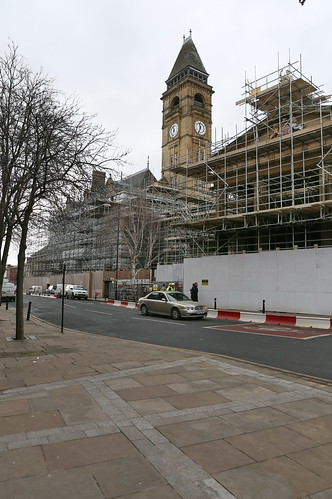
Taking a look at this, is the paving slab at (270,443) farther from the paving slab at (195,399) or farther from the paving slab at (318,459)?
the paving slab at (195,399)

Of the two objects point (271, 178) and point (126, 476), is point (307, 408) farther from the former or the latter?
point (271, 178)

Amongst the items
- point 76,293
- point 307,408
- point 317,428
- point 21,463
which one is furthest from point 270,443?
point 76,293

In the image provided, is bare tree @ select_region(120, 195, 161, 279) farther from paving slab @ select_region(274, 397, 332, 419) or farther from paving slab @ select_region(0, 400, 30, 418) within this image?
paving slab @ select_region(274, 397, 332, 419)

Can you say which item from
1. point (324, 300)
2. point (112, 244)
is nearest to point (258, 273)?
point (324, 300)

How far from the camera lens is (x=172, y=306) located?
61.0ft

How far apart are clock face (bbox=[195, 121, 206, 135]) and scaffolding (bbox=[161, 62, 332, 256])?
45.6 meters

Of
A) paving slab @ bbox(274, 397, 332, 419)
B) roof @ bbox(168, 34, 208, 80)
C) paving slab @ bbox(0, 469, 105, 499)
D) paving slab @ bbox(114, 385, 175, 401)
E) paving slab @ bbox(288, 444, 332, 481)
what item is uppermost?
roof @ bbox(168, 34, 208, 80)

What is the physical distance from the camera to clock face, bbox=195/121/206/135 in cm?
7238

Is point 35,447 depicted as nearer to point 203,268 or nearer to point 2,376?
point 2,376

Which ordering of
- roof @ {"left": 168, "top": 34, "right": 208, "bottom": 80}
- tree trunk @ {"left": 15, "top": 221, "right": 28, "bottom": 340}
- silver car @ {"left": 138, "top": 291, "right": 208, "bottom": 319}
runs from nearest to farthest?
tree trunk @ {"left": 15, "top": 221, "right": 28, "bottom": 340} < silver car @ {"left": 138, "top": 291, "right": 208, "bottom": 319} < roof @ {"left": 168, "top": 34, "right": 208, "bottom": 80}

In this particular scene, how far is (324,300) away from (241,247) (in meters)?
8.21

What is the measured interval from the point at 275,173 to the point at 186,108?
2077 inches

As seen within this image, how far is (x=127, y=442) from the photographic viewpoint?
12.6ft

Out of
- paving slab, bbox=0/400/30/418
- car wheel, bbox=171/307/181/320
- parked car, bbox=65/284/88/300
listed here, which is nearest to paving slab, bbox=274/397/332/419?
paving slab, bbox=0/400/30/418
